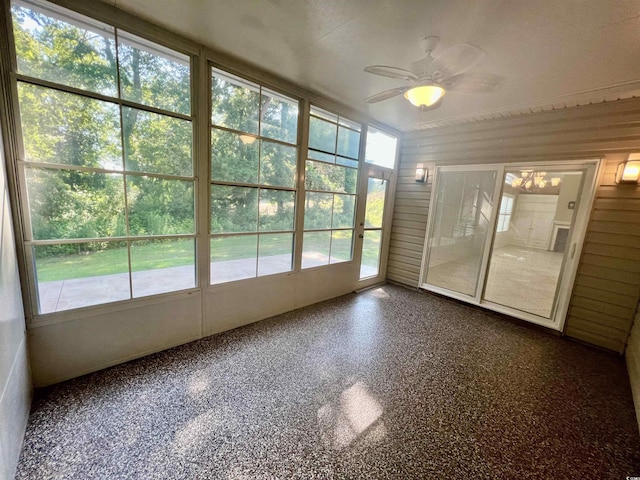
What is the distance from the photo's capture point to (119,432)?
155cm

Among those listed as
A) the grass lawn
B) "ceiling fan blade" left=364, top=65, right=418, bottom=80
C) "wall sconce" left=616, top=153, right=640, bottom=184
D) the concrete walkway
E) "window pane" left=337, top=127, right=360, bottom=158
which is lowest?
the concrete walkway

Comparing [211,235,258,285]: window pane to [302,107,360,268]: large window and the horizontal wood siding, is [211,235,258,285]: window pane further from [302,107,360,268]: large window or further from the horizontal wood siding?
the horizontal wood siding

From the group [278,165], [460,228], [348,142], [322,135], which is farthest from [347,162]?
[460,228]

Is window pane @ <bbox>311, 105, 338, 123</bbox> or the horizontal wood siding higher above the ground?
window pane @ <bbox>311, 105, 338, 123</bbox>

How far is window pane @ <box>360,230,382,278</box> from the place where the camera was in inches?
169

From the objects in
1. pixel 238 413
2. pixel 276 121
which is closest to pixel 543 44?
pixel 276 121

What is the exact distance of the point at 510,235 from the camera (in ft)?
11.6

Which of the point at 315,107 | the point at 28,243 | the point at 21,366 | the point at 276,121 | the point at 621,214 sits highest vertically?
the point at 315,107

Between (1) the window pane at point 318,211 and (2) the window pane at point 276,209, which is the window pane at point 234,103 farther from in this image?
(1) the window pane at point 318,211

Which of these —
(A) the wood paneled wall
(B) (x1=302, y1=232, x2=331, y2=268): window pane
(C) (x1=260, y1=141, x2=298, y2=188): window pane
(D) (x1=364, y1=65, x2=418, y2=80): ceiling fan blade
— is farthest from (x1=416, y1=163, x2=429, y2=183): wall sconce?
(D) (x1=364, y1=65, x2=418, y2=80): ceiling fan blade

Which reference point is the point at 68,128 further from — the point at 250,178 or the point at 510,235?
the point at 510,235

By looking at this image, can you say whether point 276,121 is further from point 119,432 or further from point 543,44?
point 119,432

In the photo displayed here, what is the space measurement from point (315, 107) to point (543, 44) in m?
2.15

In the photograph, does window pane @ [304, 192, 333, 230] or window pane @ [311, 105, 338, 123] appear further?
window pane @ [304, 192, 333, 230]
